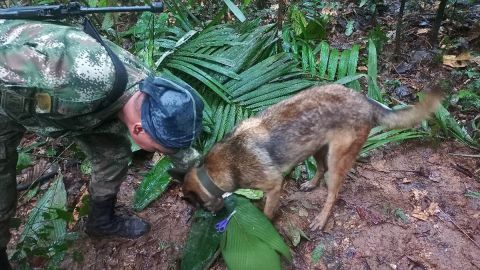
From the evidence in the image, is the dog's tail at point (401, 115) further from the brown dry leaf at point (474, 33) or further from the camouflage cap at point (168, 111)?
the brown dry leaf at point (474, 33)

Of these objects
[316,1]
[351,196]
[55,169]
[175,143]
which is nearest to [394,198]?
[351,196]

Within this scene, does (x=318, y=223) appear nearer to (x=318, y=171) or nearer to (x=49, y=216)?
(x=318, y=171)

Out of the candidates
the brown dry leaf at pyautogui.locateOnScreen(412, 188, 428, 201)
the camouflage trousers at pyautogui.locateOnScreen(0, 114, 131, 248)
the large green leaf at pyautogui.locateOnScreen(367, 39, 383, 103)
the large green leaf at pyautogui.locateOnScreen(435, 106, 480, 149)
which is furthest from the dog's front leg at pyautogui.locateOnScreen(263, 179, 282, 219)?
the large green leaf at pyautogui.locateOnScreen(435, 106, 480, 149)

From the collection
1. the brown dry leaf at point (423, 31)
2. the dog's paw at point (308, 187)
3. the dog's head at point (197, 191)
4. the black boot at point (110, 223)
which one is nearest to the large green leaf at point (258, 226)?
the dog's head at point (197, 191)

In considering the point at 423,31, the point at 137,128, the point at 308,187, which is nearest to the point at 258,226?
the point at 308,187

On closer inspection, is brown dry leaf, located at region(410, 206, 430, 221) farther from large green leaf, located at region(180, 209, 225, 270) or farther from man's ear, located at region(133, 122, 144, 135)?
man's ear, located at region(133, 122, 144, 135)

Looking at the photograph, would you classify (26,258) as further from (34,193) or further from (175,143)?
(175,143)

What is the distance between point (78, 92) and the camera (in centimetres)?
238

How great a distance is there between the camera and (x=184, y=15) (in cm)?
582

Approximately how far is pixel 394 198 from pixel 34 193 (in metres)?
3.65

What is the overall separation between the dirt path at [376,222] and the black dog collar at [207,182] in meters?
0.65

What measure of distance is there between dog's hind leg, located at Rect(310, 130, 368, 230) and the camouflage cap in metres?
1.41

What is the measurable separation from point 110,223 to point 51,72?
5.95 feet

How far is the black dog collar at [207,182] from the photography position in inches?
129
